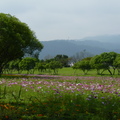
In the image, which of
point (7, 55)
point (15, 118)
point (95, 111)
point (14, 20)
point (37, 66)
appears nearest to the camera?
point (15, 118)

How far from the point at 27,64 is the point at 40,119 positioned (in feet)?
226

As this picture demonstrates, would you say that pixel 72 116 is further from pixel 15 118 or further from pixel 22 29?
pixel 22 29

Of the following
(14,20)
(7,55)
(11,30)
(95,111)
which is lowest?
(95,111)

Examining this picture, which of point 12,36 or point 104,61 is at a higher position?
point 12,36

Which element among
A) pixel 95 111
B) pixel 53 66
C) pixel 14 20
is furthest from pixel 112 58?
pixel 95 111

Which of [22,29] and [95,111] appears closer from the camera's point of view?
[95,111]

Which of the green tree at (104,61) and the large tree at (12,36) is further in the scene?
the green tree at (104,61)

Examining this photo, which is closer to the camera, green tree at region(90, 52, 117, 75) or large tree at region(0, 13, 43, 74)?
large tree at region(0, 13, 43, 74)

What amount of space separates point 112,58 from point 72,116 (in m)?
56.5

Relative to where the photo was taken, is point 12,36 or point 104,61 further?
point 104,61

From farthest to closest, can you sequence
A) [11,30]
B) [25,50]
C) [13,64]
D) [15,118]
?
[13,64] < [25,50] < [11,30] < [15,118]

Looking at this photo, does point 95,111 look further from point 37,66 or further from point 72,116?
point 37,66

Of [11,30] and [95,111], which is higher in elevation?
[11,30]

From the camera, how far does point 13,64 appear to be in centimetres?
8712
